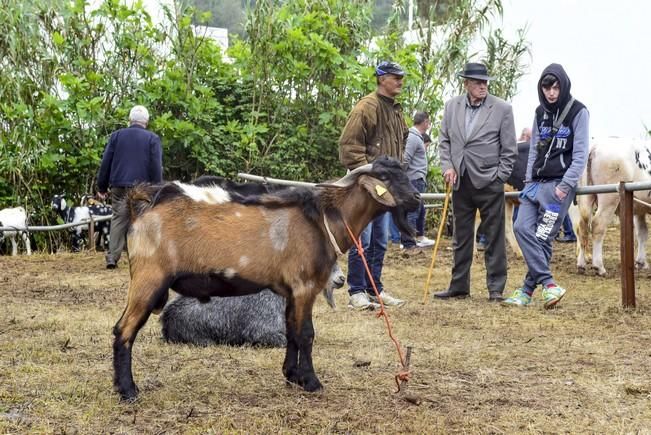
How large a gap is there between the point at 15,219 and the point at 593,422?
1085cm

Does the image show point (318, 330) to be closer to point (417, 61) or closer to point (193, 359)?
point (193, 359)

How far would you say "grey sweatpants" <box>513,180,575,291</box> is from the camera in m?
8.43

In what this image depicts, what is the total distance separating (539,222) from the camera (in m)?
8.51

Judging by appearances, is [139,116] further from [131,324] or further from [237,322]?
[131,324]

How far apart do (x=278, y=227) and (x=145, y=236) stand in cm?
72

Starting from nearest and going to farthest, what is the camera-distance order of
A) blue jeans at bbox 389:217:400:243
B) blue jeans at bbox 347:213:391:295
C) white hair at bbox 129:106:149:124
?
blue jeans at bbox 347:213:391:295, white hair at bbox 129:106:149:124, blue jeans at bbox 389:217:400:243

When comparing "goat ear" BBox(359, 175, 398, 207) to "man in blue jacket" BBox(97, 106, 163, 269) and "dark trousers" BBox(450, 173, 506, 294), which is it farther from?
"man in blue jacket" BBox(97, 106, 163, 269)

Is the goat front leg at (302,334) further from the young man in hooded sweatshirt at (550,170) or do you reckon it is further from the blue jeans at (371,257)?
the young man in hooded sweatshirt at (550,170)

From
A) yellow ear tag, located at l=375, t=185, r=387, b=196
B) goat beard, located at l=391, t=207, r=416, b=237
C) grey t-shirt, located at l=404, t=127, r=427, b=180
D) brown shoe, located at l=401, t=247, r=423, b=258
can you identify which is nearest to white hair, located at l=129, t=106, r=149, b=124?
grey t-shirt, located at l=404, t=127, r=427, b=180

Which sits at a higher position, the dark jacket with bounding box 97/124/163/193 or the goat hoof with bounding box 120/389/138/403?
the dark jacket with bounding box 97/124/163/193

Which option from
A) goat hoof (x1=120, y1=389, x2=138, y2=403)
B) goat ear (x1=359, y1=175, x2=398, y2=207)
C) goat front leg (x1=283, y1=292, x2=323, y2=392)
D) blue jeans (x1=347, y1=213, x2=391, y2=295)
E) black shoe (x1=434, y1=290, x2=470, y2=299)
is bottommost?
black shoe (x1=434, y1=290, x2=470, y2=299)

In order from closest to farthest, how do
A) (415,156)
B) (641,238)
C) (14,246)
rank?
(641,238) < (415,156) < (14,246)

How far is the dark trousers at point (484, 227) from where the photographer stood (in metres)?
9.02

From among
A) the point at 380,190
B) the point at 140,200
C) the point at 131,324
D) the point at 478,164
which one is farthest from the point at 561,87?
the point at 131,324
